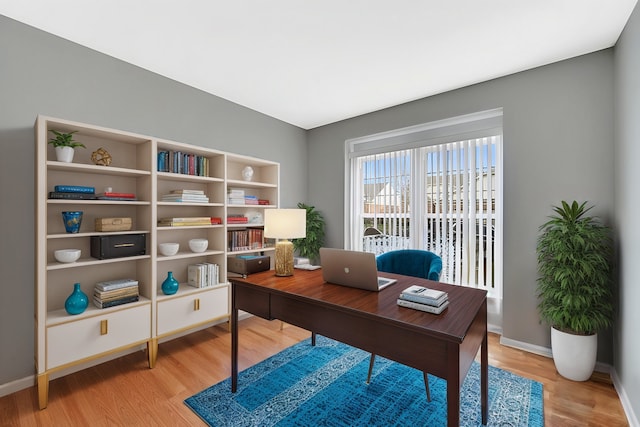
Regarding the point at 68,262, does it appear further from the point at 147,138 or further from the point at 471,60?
the point at 471,60

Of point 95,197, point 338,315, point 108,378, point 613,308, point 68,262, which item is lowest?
point 108,378

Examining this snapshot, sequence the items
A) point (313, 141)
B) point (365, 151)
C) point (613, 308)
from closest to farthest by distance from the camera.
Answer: point (613, 308) → point (365, 151) → point (313, 141)

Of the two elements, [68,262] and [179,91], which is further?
[179,91]

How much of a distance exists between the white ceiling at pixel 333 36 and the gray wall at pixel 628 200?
287 millimetres

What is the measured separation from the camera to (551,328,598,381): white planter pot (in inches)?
83.7

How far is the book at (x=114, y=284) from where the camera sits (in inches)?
87.9

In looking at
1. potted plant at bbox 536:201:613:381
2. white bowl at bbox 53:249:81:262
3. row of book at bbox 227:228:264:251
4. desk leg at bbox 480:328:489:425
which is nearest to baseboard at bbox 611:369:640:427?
potted plant at bbox 536:201:613:381

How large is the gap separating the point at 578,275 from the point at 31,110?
4.27 m

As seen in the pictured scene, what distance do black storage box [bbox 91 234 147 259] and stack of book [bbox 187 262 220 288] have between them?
1.82ft

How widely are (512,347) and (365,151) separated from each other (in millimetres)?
2744

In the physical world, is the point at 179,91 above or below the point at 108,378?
above

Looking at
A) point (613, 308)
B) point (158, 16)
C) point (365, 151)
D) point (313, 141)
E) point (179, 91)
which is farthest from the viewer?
point (313, 141)

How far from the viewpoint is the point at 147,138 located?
2.44 m

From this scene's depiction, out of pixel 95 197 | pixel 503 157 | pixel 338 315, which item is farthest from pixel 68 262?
pixel 503 157
